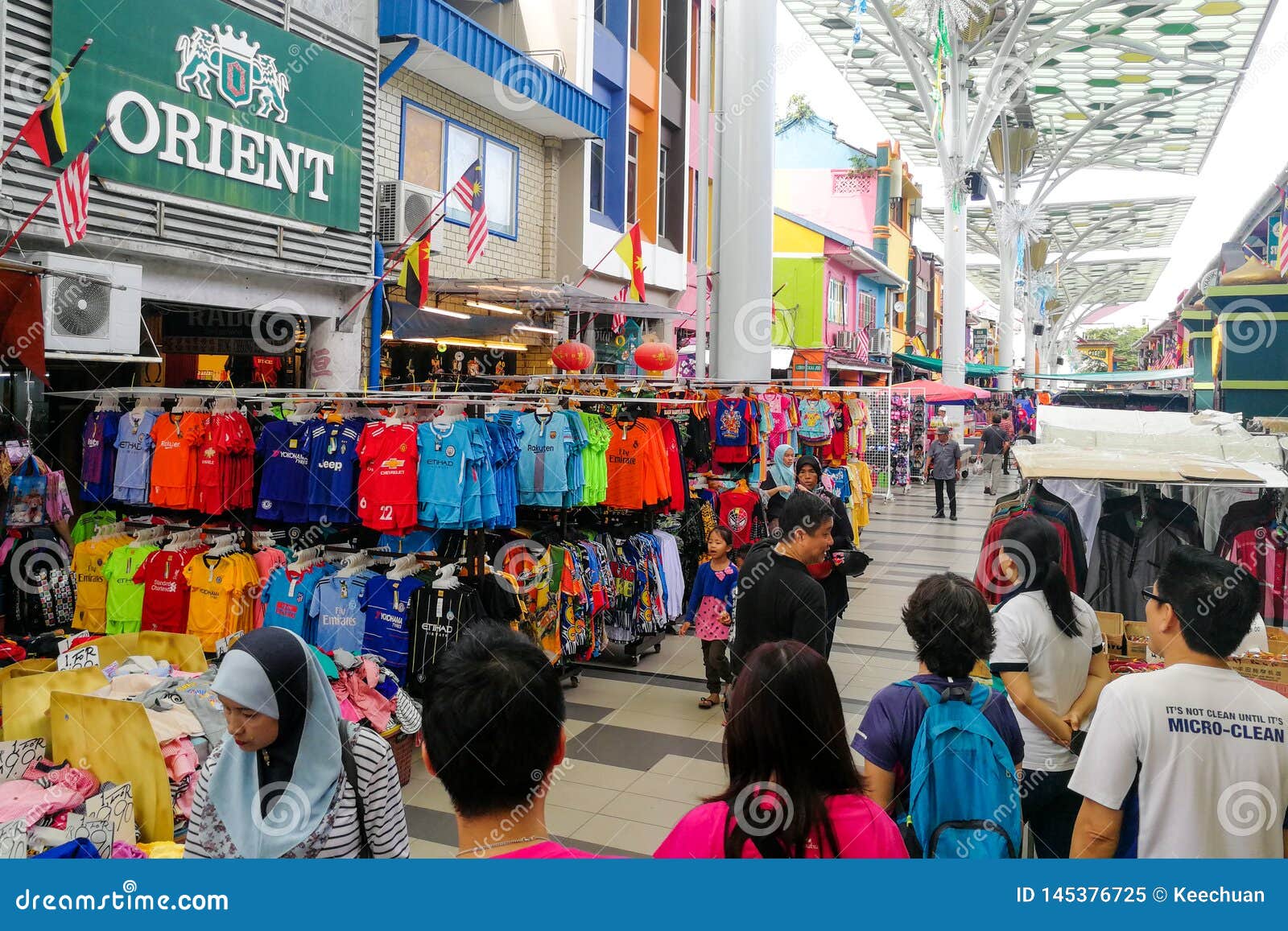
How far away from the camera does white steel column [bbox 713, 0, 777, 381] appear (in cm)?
1024

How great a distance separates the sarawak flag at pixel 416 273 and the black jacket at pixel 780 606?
724 centimetres

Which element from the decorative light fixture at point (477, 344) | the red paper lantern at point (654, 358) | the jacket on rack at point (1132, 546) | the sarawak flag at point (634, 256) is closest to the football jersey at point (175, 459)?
the decorative light fixture at point (477, 344)

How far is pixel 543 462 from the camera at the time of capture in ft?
25.3

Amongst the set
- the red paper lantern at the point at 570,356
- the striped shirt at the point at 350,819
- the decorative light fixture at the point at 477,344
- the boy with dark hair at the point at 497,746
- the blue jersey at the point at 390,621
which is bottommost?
the blue jersey at the point at 390,621

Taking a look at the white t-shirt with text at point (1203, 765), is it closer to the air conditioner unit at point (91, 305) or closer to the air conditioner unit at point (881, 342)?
the air conditioner unit at point (91, 305)

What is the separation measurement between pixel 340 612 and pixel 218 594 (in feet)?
3.12

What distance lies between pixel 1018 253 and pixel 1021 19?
16814 millimetres

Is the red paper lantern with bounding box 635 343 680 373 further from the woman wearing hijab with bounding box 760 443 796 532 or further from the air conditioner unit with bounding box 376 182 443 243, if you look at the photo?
the air conditioner unit with bounding box 376 182 443 243

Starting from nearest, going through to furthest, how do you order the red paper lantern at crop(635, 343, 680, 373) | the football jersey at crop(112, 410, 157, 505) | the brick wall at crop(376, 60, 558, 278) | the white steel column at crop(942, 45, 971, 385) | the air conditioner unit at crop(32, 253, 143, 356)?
the air conditioner unit at crop(32, 253, 143, 356) → the football jersey at crop(112, 410, 157, 505) → the brick wall at crop(376, 60, 558, 278) → the red paper lantern at crop(635, 343, 680, 373) → the white steel column at crop(942, 45, 971, 385)

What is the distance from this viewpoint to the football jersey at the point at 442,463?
6.84 m

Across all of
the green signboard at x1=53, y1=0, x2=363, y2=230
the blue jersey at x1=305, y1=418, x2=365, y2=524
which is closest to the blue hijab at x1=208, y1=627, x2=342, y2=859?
the blue jersey at x1=305, y1=418, x2=365, y2=524

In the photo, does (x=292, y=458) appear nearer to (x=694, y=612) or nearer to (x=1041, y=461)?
(x=694, y=612)

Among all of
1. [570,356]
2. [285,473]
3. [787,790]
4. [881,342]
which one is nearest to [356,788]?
[787,790]

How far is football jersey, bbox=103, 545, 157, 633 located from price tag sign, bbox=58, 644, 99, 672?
2.34 meters
